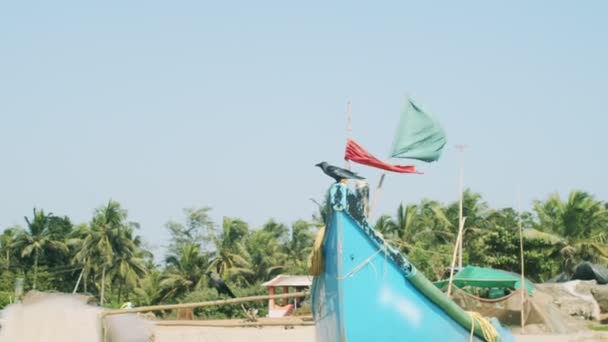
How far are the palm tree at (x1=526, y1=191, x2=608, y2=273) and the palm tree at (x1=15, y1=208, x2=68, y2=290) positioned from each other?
20.6 m

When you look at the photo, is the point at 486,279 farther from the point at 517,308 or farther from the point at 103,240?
the point at 103,240

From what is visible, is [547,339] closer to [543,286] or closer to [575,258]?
[543,286]

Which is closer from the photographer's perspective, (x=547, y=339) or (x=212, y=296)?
(x=547, y=339)

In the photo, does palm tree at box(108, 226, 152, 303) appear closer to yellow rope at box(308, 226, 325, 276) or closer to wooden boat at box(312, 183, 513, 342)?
yellow rope at box(308, 226, 325, 276)

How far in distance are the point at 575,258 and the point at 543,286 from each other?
7.57m

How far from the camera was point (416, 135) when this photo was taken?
812 cm

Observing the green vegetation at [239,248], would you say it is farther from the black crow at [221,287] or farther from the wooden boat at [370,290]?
the wooden boat at [370,290]

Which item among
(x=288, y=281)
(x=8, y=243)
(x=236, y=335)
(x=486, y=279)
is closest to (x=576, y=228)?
(x=288, y=281)

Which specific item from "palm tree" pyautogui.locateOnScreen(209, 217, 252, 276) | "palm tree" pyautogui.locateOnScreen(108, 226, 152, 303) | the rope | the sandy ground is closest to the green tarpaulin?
the sandy ground

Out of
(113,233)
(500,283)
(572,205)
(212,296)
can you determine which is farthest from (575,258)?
(113,233)

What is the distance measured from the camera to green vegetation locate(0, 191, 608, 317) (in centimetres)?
2564

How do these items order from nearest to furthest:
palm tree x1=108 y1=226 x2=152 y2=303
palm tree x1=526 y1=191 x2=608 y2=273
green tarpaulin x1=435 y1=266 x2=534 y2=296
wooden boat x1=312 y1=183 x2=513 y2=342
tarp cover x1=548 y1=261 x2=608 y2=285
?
1. wooden boat x1=312 y1=183 x2=513 y2=342
2. green tarpaulin x1=435 y1=266 x2=534 y2=296
3. tarp cover x1=548 y1=261 x2=608 y2=285
4. palm tree x1=526 y1=191 x2=608 y2=273
5. palm tree x1=108 y1=226 x2=152 y2=303

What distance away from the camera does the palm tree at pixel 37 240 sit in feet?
116

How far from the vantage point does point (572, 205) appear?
26.5 m
